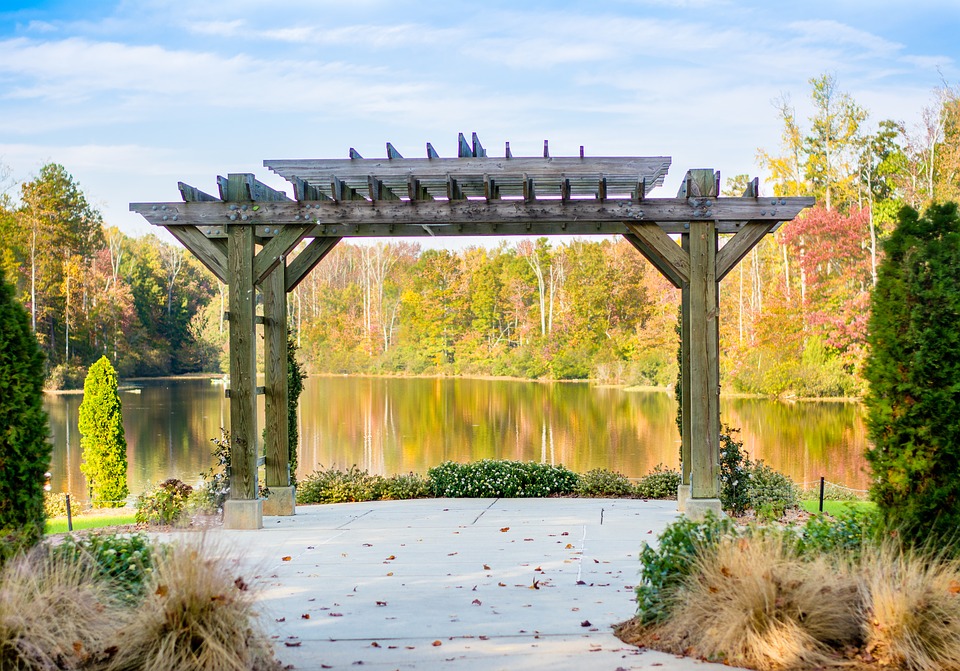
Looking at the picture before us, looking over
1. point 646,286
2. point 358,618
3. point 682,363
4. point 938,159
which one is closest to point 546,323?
point 646,286

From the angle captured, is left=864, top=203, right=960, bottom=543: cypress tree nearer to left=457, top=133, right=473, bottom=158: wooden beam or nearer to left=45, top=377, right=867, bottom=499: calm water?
left=457, top=133, right=473, bottom=158: wooden beam

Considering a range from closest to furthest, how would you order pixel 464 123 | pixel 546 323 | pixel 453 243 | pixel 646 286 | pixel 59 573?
pixel 59 573 < pixel 464 123 < pixel 646 286 < pixel 546 323 < pixel 453 243

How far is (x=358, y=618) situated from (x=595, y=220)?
500 cm

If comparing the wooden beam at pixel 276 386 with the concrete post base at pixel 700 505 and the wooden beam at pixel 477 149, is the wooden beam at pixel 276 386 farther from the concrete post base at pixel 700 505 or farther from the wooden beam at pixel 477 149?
the concrete post base at pixel 700 505

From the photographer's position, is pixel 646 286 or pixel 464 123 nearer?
pixel 464 123

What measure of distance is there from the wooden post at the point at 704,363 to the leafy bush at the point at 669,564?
3.94 metres

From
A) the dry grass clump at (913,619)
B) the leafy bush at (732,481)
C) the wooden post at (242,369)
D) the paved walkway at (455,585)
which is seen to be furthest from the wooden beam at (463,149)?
the dry grass clump at (913,619)

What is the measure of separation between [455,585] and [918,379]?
3.18 metres

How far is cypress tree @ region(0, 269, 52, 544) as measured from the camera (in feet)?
16.3

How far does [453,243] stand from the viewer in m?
49.8

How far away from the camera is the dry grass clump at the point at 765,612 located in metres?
4.39

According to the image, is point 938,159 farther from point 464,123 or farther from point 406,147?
point 406,147

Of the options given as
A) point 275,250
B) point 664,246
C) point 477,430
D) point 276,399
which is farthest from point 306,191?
point 477,430

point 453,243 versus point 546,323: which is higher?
point 453,243
